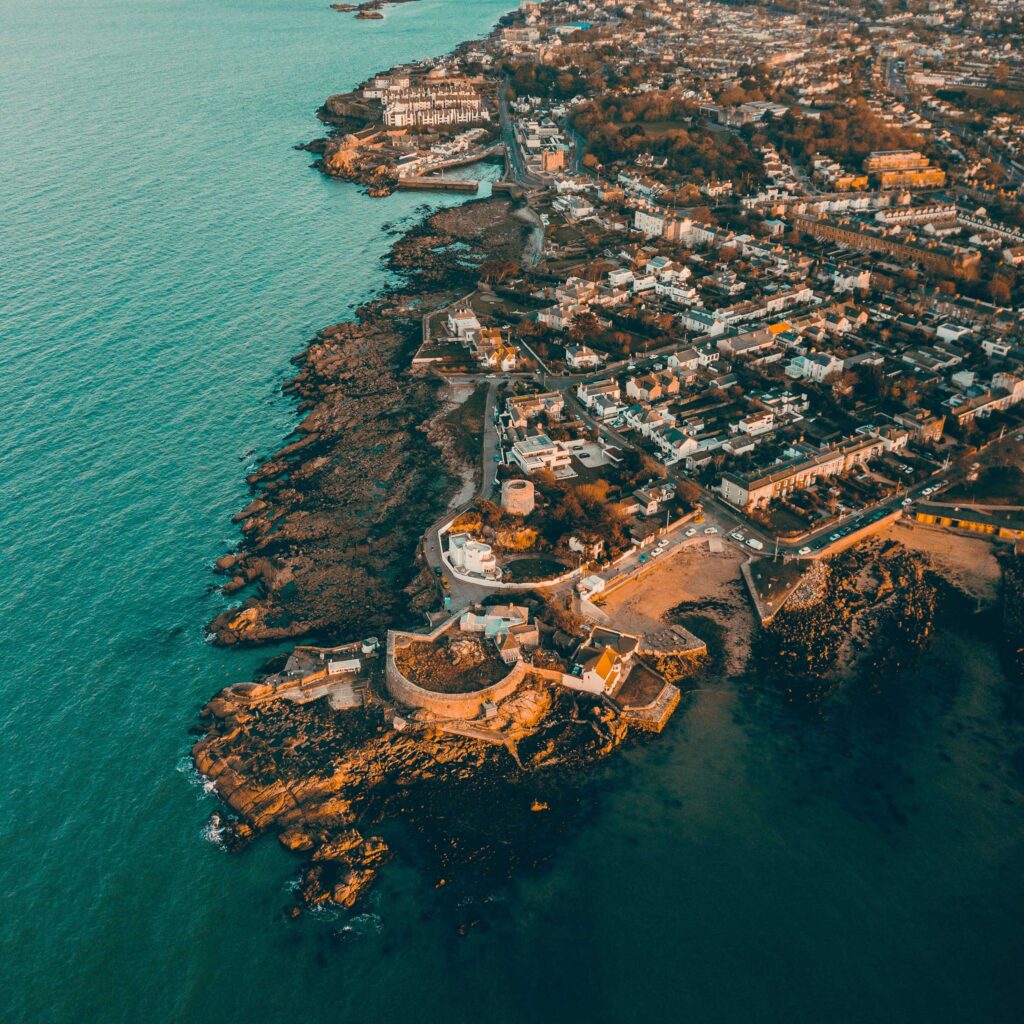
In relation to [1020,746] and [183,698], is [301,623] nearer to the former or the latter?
[183,698]

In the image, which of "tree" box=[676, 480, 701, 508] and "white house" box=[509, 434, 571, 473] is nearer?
"tree" box=[676, 480, 701, 508]

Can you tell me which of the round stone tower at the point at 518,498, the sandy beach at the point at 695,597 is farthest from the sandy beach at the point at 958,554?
the round stone tower at the point at 518,498

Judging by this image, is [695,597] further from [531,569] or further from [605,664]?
[531,569]

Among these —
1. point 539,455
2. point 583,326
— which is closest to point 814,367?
point 583,326

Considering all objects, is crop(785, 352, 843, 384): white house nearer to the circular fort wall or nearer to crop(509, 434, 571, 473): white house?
crop(509, 434, 571, 473): white house

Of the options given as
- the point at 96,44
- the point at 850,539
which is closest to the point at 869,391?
the point at 850,539

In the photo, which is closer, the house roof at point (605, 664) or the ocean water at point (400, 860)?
the ocean water at point (400, 860)

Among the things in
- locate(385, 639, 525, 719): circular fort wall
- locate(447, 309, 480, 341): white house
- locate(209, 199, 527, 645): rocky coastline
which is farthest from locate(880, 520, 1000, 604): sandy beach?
locate(447, 309, 480, 341): white house

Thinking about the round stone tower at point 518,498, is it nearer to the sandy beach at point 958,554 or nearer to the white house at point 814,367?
the sandy beach at point 958,554

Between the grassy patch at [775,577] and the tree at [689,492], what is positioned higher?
the tree at [689,492]
